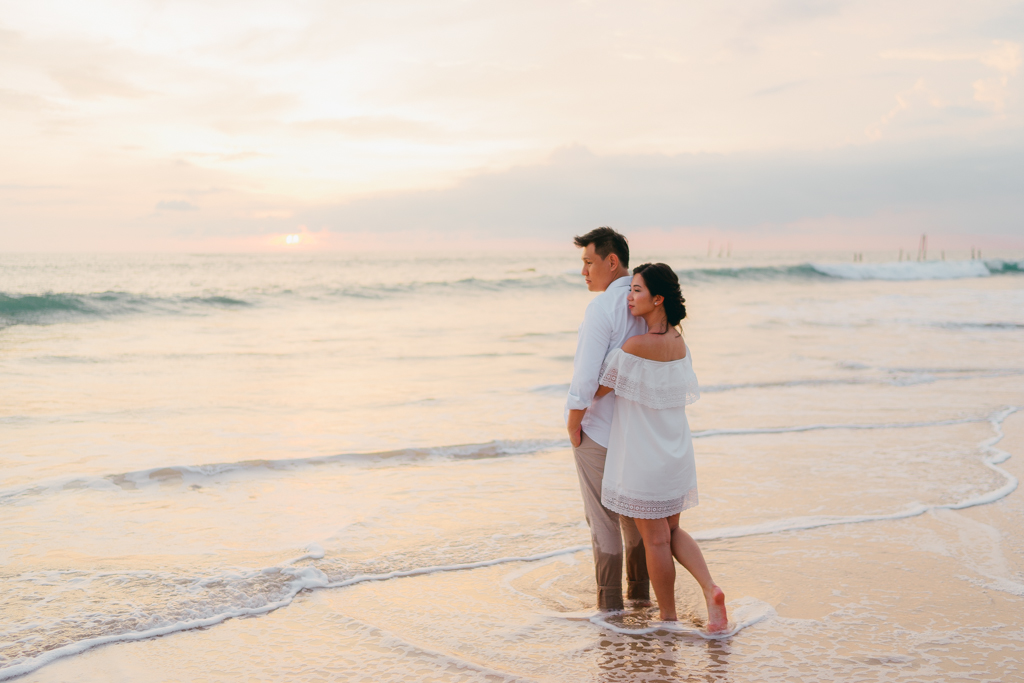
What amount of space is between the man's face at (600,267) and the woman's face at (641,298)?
28 centimetres

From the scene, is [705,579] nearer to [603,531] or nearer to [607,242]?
[603,531]

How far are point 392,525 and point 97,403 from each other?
639 cm

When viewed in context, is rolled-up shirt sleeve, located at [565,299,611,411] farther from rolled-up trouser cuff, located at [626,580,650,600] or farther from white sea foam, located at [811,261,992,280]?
white sea foam, located at [811,261,992,280]

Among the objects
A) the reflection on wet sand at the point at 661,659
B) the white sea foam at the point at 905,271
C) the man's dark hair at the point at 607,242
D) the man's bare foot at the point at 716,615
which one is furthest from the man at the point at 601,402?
the white sea foam at the point at 905,271

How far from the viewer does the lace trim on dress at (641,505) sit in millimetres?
3652

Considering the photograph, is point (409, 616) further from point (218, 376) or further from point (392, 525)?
point (218, 376)

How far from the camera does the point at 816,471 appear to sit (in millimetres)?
6934

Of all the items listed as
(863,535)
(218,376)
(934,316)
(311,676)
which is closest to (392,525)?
(311,676)

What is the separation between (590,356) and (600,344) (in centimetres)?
9

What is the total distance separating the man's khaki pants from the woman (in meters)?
0.13

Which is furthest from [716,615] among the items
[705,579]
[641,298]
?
[641,298]

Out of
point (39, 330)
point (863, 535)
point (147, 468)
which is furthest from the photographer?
point (39, 330)

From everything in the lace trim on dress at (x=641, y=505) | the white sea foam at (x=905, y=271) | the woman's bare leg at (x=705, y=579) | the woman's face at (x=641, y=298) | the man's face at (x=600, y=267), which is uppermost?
the white sea foam at (x=905, y=271)

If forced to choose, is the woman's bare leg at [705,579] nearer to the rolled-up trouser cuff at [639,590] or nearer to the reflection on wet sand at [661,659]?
the reflection on wet sand at [661,659]
